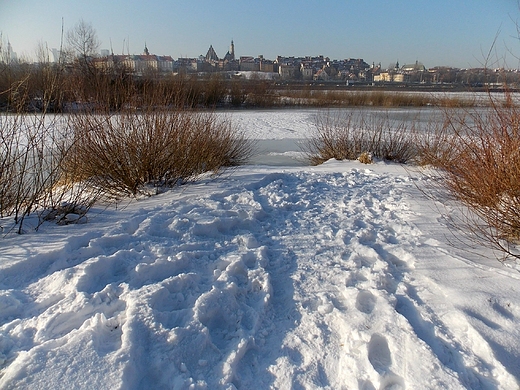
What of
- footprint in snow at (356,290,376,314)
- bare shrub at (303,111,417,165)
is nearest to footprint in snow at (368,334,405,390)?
footprint in snow at (356,290,376,314)

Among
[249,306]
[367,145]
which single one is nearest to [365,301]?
[249,306]

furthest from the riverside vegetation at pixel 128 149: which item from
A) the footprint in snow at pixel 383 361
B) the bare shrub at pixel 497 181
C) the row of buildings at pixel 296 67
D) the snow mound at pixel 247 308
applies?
the row of buildings at pixel 296 67

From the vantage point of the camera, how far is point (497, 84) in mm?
4066

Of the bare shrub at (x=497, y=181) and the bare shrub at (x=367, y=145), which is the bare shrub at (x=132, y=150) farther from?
the bare shrub at (x=367, y=145)

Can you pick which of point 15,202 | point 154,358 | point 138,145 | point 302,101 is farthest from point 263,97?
point 154,358

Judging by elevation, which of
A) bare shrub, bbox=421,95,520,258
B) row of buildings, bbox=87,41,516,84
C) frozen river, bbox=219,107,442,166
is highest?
row of buildings, bbox=87,41,516,84

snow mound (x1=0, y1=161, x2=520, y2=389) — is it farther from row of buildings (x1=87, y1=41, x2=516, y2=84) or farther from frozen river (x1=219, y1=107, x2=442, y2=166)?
row of buildings (x1=87, y1=41, x2=516, y2=84)

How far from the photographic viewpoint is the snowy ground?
1.97 metres

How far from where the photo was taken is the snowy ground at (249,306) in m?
1.97

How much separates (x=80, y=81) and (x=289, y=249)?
153 inches

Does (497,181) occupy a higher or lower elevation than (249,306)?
higher

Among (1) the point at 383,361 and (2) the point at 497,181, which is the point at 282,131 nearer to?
(2) the point at 497,181

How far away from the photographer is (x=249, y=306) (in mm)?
2645

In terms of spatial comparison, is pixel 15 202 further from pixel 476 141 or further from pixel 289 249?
pixel 476 141
